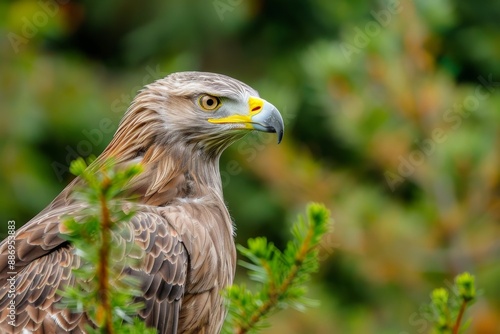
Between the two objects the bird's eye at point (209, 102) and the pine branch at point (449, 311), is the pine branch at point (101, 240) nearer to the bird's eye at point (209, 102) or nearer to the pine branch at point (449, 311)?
the pine branch at point (449, 311)

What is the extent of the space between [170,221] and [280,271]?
1469mm

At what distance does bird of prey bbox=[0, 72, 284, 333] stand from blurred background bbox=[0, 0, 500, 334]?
247 centimetres

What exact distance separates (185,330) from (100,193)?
187 cm

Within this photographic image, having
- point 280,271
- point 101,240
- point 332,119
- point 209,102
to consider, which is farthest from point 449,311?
point 332,119

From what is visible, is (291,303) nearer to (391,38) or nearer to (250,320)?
(250,320)

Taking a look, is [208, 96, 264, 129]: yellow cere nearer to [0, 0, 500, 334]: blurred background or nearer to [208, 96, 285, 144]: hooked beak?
[208, 96, 285, 144]: hooked beak

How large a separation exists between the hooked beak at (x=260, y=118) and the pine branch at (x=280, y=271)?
1.69 meters

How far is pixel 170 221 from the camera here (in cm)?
451

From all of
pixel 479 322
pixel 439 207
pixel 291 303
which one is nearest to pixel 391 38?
pixel 439 207

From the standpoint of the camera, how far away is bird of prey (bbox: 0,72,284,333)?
4270 millimetres

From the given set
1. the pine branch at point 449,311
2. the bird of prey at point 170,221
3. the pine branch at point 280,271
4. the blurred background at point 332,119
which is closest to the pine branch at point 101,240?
the pine branch at point 280,271

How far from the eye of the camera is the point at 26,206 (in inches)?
397

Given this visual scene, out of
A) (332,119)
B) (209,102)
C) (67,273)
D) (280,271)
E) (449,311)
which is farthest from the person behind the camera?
(332,119)

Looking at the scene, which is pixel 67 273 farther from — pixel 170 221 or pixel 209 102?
pixel 209 102
